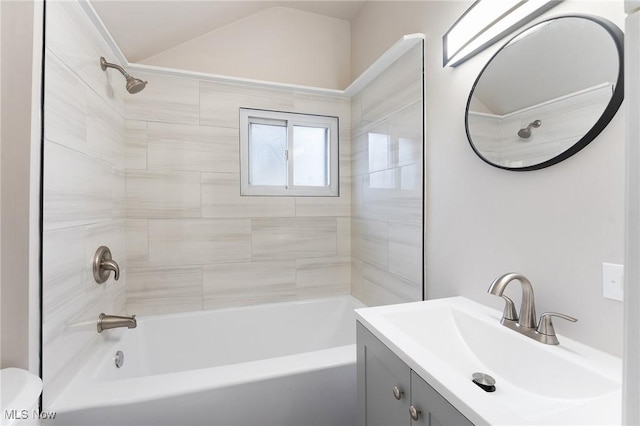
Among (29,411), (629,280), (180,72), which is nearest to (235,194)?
(180,72)

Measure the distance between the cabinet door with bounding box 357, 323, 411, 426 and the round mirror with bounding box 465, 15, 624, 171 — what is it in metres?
0.80

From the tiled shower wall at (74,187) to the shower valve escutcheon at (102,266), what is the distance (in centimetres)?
4

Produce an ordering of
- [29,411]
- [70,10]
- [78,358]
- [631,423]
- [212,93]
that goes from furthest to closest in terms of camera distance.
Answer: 1. [212,93]
2. [78,358]
3. [70,10]
4. [29,411]
5. [631,423]

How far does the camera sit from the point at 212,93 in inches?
82.7

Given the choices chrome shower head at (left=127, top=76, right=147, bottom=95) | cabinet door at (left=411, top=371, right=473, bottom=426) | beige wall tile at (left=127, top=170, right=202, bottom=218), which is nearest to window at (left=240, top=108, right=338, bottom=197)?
beige wall tile at (left=127, top=170, right=202, bottom=218)

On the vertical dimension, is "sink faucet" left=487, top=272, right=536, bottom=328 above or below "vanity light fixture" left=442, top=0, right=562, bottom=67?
below

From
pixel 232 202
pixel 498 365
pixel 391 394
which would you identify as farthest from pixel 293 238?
pixel 498 365

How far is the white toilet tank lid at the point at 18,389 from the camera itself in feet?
2.85

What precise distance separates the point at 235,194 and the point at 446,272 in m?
1.52

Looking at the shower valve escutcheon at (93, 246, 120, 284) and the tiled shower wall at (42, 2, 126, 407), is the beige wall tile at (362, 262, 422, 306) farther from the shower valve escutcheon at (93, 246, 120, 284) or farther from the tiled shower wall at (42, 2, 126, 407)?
the tiled shower wall at (42, 2, 126, 407)

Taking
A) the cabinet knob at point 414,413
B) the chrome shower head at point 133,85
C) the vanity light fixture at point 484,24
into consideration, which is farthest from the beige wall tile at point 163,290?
the vanity light fixture at point 484,24

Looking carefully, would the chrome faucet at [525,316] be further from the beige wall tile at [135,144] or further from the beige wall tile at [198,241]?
the beige wall tile at [135,144]

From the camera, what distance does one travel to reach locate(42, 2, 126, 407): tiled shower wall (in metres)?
1.09

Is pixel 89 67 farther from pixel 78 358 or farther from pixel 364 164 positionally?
pixel 364 164
